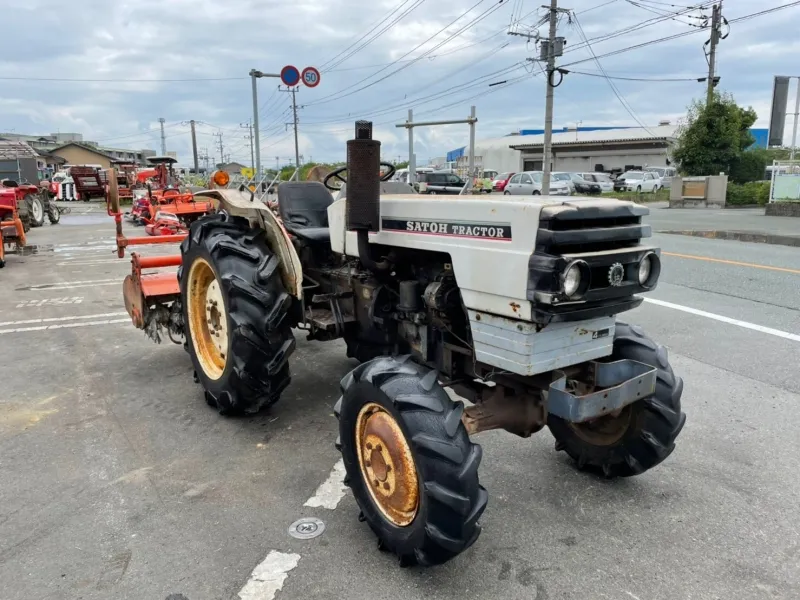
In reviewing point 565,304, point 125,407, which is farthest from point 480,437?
point 125,407

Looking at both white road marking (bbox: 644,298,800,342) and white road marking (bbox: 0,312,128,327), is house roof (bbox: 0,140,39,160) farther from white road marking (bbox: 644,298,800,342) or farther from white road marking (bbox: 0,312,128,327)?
white road marking (bbox: 644,298,800,342)

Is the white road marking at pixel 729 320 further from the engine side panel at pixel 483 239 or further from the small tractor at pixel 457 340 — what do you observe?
the engine side panel at pixel 483 239

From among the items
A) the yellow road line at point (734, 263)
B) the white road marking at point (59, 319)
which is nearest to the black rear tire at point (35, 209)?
the white road marking at point (59, 319)

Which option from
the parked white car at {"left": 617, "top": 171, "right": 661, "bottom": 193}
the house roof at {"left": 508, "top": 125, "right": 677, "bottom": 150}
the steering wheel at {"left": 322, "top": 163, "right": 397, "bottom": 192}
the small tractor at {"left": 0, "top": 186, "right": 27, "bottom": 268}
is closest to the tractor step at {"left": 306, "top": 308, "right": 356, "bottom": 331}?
the steering wheel at {"left": 322, "top": 163, "right": 397, "bottom": 192}

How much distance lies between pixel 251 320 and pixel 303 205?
1.16 meters

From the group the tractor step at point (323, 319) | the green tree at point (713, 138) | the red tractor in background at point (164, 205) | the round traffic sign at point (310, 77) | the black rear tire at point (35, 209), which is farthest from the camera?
the green tree at point (713, 138)

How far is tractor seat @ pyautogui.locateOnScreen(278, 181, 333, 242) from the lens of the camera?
14.5ft

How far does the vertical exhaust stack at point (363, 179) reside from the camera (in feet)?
8.60

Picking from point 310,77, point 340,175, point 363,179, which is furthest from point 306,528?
point 310,77

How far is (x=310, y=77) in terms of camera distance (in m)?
13.4

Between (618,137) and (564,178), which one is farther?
(618,137)

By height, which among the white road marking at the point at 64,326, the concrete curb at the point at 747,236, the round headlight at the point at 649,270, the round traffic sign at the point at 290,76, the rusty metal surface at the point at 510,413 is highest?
the round traffic sign at the point at 290,76

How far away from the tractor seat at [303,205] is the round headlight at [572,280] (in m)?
2.35

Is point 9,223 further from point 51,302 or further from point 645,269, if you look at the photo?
point 645,269
